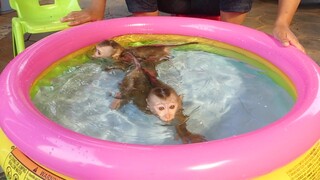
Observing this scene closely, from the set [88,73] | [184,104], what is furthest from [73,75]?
[184,104]

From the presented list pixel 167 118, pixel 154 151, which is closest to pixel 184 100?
pixel 167 118

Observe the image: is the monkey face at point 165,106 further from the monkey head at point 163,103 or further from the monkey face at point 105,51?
the monkey face at point 105,51

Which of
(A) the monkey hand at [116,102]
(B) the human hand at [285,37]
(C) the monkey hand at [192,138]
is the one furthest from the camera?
(B) the human hand at [285,37]

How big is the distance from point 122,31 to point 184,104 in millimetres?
574

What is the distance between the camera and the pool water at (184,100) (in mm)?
1294

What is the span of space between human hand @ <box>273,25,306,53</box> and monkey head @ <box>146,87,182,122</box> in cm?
49

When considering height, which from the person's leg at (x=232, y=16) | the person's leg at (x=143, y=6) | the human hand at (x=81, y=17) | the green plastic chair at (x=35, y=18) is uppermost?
the human hand at (x=81, y=17)

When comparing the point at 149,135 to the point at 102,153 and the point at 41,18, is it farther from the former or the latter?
the point at 41,18

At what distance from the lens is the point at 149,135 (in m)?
1.26

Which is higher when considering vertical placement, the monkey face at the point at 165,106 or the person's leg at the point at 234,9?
the monkey face at the point at 165,106

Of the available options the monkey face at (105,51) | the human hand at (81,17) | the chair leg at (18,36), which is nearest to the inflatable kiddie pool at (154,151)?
the monkey face at (105,51)

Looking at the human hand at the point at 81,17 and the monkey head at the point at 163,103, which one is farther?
the human hand at the point at 81,17

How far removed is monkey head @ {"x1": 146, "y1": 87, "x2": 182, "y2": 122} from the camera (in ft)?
4.20

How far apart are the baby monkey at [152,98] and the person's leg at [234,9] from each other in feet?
2.11
